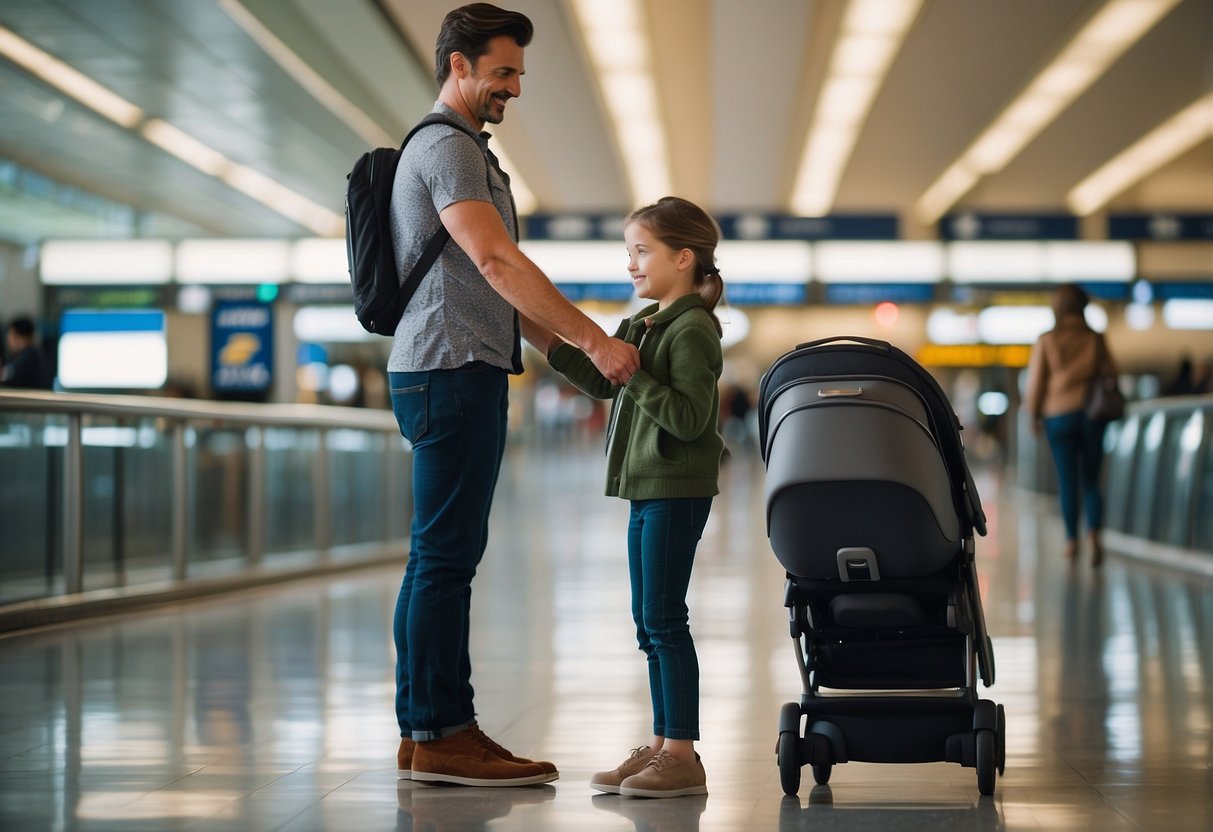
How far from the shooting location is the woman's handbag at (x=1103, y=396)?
959cm

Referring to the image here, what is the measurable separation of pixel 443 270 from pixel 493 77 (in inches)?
19.8

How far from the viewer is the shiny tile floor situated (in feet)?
11.0

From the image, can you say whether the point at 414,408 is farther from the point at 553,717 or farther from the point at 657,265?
the point at 553,717

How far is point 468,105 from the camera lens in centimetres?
371

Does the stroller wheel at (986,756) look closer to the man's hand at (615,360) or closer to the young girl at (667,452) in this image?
the young girl at (667,452)

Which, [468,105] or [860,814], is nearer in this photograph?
[860,814]

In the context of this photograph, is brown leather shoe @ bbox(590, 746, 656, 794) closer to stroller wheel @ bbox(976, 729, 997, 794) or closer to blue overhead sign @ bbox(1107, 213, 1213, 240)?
stroller wheel @ bbox(976, 729, 997, 794)

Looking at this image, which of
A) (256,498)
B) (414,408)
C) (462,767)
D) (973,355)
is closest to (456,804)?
(462,767)

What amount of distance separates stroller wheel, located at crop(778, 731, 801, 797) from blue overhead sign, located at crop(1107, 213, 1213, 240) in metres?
20.5

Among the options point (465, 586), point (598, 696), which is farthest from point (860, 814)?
point (598, 696)

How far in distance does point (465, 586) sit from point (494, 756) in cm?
44

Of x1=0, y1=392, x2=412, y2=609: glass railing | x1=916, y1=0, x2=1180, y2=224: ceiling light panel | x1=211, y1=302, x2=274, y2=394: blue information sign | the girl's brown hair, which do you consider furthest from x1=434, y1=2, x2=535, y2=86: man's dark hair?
x1=211, y1=302, x2=274, y2=394: blue information sign

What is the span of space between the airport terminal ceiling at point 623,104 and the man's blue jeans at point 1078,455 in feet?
12.4

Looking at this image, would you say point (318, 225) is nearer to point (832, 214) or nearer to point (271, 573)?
point (832, 214)
